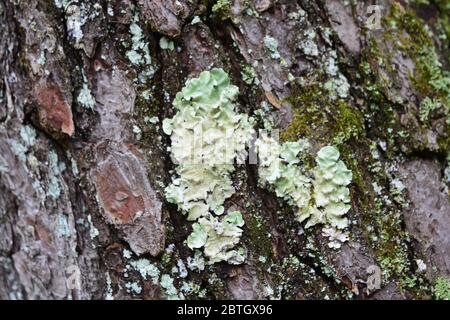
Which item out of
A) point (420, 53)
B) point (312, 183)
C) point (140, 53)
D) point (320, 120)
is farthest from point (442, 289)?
point (140, 53)

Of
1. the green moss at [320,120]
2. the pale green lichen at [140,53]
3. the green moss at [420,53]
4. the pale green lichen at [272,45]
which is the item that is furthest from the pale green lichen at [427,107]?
the pale green lichen at [140,53]

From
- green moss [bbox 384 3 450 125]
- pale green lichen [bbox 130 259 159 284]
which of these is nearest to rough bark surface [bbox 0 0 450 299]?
pale green lichen [bbox 130 259 159 284]

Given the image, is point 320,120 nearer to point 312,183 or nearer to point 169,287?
point 312,183

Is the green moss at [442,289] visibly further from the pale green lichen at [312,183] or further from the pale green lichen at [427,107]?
the pale green lichen at [427,107]

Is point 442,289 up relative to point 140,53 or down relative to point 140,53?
down

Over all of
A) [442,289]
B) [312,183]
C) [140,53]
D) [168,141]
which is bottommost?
[442,289]
